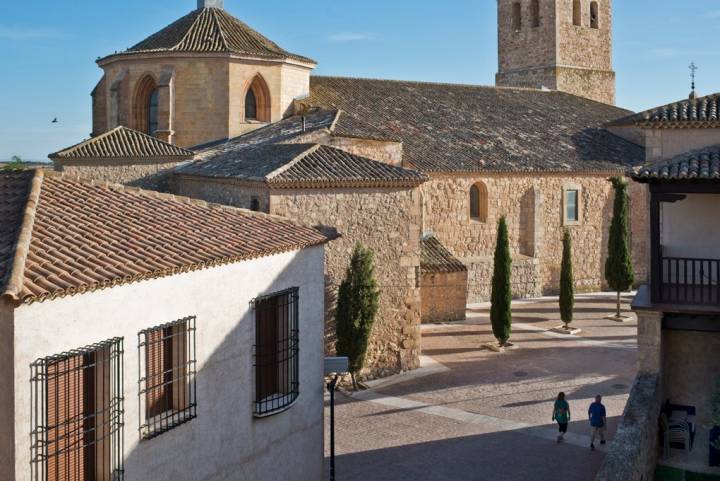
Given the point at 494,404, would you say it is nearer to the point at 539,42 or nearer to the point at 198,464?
the point at 198,464

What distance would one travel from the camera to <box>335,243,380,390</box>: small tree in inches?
741

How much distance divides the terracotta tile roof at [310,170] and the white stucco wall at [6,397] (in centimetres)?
1081

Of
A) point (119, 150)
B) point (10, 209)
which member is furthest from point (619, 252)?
A: point (10, 209)

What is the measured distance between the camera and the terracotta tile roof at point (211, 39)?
27.4 meters

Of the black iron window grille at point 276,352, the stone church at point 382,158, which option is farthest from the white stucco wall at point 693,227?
the black iron window grille at point 276,352

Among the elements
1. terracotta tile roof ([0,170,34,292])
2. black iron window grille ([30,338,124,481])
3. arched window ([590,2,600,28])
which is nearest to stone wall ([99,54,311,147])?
terracotta tile roof ([0,170,34,292])

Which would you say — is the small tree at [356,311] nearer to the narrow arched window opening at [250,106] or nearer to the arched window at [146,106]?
the narrow arched window opening at [250,106]

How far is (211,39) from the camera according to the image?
27797 mm

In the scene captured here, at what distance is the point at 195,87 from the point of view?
27.2 metres

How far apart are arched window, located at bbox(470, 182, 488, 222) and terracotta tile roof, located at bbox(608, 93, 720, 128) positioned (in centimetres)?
1316

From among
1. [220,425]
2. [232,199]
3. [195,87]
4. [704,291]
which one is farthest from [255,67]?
[220,425]

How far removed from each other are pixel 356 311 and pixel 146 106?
523 inches

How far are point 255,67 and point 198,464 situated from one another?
19.6 m

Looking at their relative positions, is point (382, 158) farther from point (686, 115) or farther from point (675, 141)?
point (686, 115)
